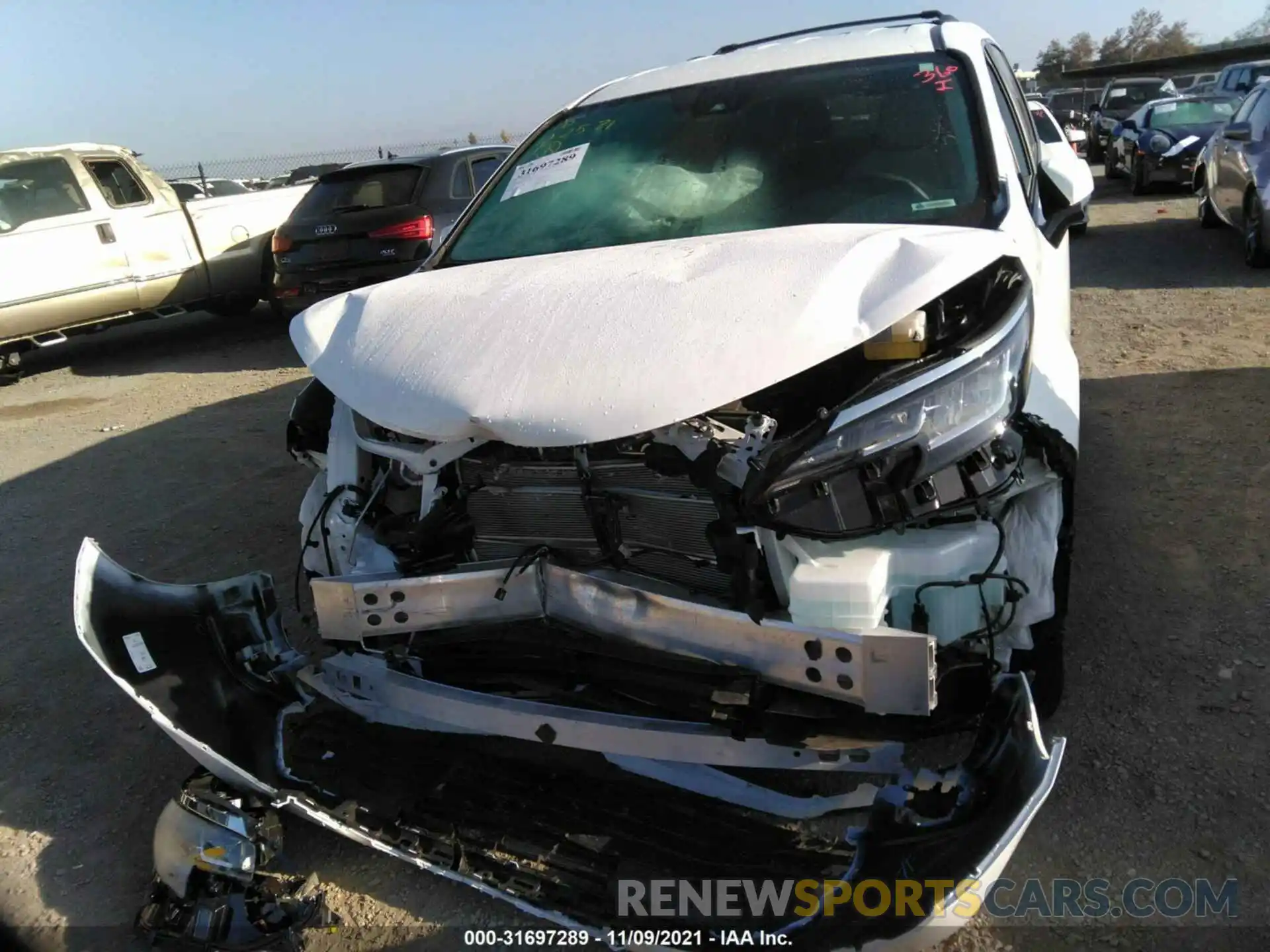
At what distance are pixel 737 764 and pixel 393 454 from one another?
1199mm

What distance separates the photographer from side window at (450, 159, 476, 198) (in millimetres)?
8578

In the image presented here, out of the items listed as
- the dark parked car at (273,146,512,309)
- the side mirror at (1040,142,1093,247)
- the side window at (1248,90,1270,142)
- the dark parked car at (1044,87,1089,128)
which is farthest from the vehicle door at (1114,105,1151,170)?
the side mirror at (1040,142,1093,247)

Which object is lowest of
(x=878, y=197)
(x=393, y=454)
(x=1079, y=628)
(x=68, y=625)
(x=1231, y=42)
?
(x=1231, y=42)

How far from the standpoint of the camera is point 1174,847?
236 centimetres

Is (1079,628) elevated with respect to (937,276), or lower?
lower

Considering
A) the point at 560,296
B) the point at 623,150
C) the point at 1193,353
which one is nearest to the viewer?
the point at 560,296

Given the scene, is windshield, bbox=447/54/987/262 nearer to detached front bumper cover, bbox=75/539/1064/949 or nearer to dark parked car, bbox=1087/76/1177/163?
detached front bumper cover, bbox=75/539/1064/949

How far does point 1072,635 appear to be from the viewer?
3264 mm

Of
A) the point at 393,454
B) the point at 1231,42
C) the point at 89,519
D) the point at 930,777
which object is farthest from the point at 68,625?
the point at 1231,42

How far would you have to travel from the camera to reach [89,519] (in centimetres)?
521

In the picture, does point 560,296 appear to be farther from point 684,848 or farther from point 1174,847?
point 1174,847

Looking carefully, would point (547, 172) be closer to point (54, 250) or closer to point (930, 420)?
point (930, 420)

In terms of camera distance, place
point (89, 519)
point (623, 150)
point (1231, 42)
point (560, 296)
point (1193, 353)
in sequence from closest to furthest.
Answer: point (560, 296)
point (623, 150)
point (89, 519)
point (1193, 353)
point (1231, 42)

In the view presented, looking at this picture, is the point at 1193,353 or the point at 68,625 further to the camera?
the point at 1193,353
